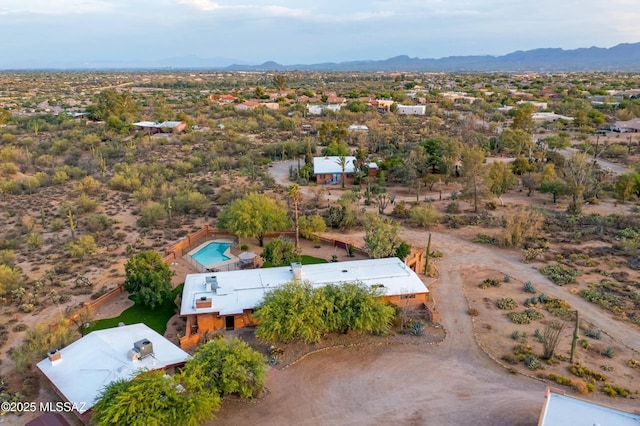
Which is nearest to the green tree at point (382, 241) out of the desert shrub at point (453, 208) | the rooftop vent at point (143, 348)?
the desert shrub at point (453, 208)

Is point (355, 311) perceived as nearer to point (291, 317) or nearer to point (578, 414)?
point (291, 317)

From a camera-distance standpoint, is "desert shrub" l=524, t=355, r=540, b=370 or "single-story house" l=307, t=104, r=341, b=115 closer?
"desert shrub" l=524, t=355, r=540, b=370

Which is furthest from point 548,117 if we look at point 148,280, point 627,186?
point 148,280

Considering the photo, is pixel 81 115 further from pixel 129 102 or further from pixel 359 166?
pixel 359 166

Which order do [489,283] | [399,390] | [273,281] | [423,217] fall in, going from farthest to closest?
[423,217] → [489,283] → [273,281] → [399,390]

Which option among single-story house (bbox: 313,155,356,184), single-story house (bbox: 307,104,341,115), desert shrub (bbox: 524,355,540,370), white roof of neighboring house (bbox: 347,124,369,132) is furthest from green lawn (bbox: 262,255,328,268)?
single-story house (bbox: 307,104,341,115)

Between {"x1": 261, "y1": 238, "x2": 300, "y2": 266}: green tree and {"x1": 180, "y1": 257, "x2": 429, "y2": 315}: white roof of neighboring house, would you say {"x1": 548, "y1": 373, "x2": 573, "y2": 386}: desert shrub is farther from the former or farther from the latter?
{"x1": 261, "y1": 238, "x2": 300, "y2": 266}: green tree
